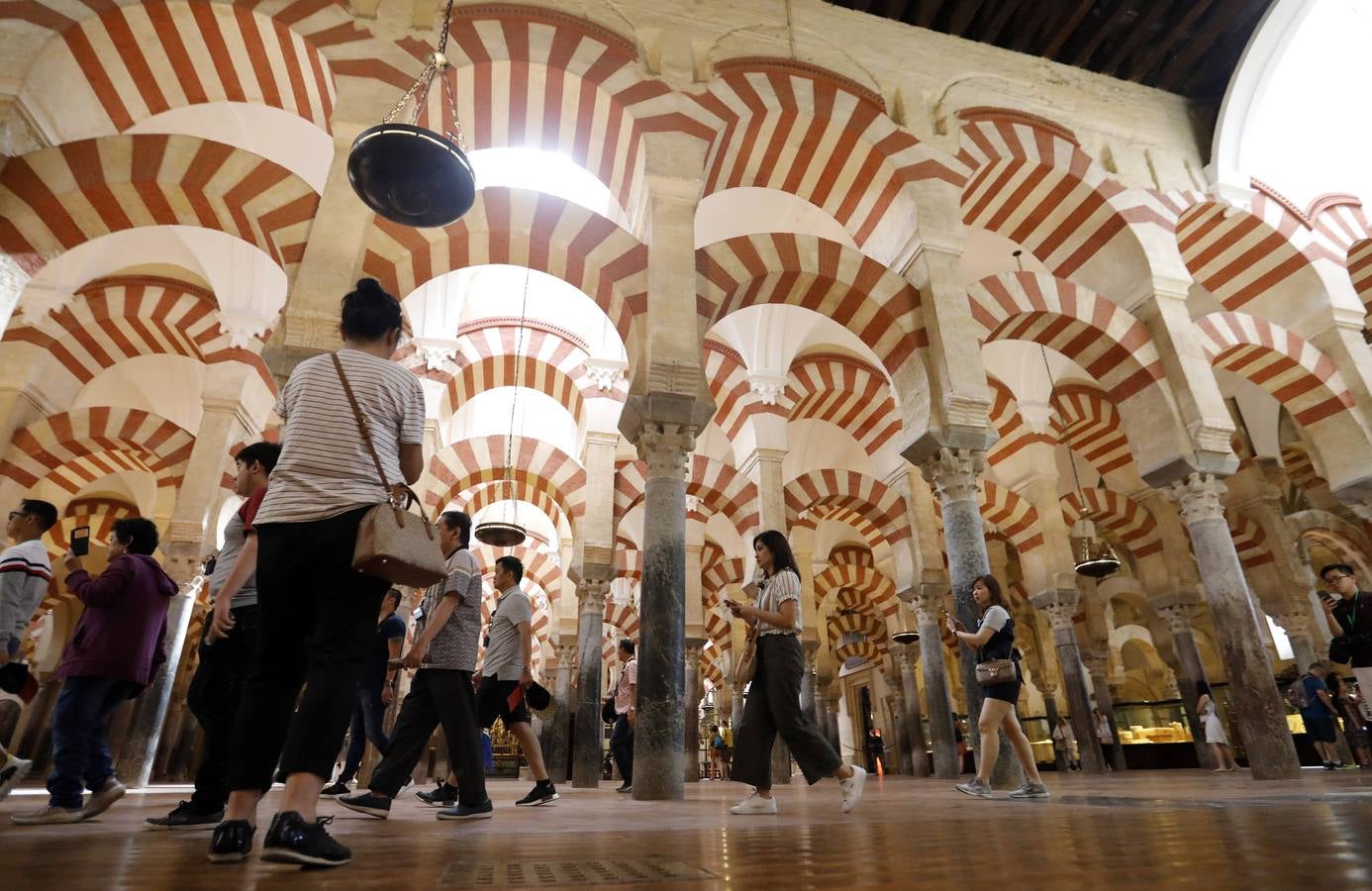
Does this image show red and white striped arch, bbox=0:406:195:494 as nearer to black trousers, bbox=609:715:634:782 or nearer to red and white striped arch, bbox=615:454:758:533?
red and white striped arch, bbox=615:454:758:533

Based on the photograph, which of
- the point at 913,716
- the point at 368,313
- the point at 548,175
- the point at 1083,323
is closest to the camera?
the point at 368,313

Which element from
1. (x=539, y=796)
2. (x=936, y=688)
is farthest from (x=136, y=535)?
(x=936, y=688)

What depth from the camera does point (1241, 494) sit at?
1071 cm

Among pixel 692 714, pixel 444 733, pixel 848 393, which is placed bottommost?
pixel 444 733

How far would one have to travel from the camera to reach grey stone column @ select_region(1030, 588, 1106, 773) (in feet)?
28.7

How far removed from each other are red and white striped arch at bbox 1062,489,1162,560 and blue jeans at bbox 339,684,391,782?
30.0 ft

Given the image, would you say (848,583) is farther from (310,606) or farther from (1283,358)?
(310,606)

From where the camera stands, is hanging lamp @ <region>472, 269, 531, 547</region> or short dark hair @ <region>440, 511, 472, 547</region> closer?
short dark hair @ <region>440, 511, 472, 547</region>

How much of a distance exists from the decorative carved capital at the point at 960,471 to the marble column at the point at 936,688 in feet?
11.3

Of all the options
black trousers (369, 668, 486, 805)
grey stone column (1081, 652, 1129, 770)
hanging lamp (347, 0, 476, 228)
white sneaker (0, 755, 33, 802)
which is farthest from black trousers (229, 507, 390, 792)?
grey stone column (1081, 652, 1129, 770)

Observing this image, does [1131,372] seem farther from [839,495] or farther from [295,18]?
[295,18]

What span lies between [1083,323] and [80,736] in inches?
290

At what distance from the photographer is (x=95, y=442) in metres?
8.71

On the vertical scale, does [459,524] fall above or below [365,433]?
above
